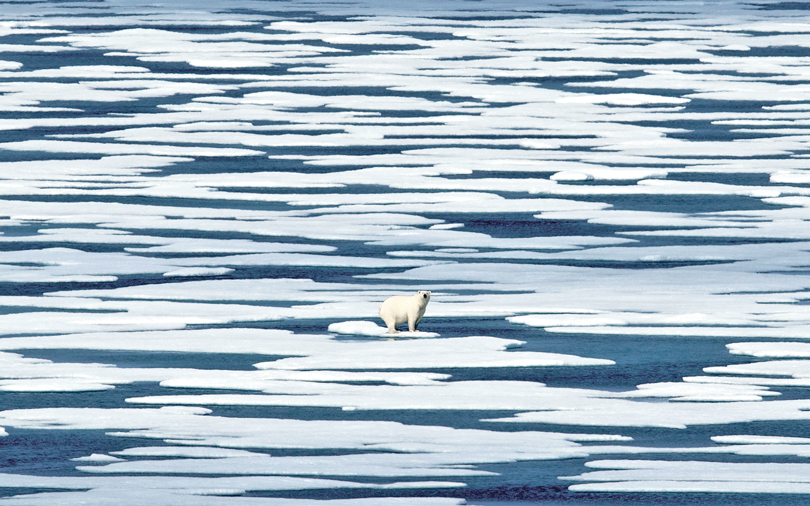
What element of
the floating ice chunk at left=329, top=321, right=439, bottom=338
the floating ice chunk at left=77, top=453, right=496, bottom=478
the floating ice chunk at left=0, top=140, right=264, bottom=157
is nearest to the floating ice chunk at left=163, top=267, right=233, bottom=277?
the floating ice chunk at left=329, top=321, right=439, bottom=338

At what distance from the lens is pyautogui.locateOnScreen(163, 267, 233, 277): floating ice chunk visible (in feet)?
20.8

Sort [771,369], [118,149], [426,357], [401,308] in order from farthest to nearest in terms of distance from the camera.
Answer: [118,149], [401,308], [426,357], [771,369]

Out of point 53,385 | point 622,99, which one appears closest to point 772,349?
point 53,385

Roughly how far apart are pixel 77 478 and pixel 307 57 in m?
11.8

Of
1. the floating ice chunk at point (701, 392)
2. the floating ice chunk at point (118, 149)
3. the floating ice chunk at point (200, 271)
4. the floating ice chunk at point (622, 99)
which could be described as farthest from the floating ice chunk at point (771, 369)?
the floating ice chunk at point (622, 99)

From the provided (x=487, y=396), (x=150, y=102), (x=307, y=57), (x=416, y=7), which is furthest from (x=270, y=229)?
(x=416, y=7)

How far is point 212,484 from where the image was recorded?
3621 mm

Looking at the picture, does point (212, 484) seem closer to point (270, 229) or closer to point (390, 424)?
point (390, 424)

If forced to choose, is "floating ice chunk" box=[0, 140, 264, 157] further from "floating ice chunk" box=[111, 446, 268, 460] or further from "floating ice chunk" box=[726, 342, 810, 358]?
"floating ice chunk" box=[111, 446, 268, 460]

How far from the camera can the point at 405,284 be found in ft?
20.2

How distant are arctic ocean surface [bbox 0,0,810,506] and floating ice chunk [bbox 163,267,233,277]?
0.02m

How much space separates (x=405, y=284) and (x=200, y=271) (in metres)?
0.75

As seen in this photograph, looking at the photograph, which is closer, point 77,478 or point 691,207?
point 77,478

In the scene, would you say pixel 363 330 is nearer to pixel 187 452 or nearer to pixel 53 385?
pixel 53 385
